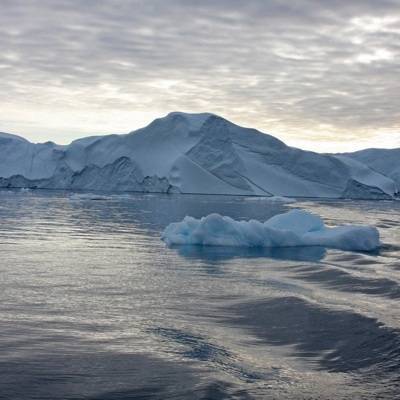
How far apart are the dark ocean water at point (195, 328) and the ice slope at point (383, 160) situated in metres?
77.2

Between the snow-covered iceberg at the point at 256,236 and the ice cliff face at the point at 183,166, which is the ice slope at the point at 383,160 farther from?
the snow-covered iceberg at the point at 256,236

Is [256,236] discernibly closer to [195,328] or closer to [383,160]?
[195,328]

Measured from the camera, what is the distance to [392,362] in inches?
198

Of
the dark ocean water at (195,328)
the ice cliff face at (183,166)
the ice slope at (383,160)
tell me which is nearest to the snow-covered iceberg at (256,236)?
the dark ocean water at (195,328)

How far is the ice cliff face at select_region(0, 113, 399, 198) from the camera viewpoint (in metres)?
57.5

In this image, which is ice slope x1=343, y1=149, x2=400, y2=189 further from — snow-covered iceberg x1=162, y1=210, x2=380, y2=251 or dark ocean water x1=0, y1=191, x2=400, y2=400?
dark ocean water x1=0, y1=191, x2=400, y2=400

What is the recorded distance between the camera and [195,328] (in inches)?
240

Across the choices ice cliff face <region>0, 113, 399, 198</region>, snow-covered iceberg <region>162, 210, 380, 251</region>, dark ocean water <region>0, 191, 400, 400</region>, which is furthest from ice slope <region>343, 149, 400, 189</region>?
dark ocean water <region>0, 191, 400, 400</region>

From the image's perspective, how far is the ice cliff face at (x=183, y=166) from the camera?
57500 millimetres

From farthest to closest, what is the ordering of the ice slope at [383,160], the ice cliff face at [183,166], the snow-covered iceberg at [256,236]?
the ice slope at [383,160], the ice cliff face at [183,166], the snow-covered iceberg at [256,236]

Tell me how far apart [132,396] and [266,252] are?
30.2 feet

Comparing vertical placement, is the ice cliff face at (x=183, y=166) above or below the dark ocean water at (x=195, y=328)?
above

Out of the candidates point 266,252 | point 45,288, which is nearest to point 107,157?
Answer: point 266,252

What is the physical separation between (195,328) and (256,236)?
819 cm
